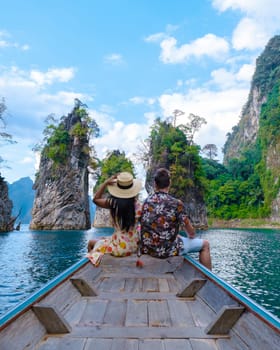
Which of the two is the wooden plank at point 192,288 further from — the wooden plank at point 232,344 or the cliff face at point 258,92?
the cliff face at point 258,92

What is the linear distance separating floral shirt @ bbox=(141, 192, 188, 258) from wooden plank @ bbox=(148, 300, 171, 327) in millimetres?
1123

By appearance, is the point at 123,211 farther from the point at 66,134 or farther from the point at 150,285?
the point at 66,134

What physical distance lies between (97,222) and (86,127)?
2745cm

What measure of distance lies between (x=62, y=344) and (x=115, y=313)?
73 centimetres

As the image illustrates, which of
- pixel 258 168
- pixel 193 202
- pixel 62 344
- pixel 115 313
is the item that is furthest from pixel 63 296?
pixel 258 168

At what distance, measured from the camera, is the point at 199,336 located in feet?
7.26

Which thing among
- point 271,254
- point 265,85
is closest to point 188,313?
point 271,254

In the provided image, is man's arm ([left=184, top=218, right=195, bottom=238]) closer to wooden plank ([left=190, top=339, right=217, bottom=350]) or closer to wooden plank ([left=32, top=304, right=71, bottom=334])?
wooden plank ([left=190, top=339, right=217, bottom=350])

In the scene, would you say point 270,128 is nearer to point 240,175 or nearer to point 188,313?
point 240,175

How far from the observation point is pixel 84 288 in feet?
10.8

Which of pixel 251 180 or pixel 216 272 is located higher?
pixel 251 180

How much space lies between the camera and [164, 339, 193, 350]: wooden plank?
2.03 m

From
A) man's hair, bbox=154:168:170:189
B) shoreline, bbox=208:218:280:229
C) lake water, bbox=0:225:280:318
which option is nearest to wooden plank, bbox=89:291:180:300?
man's hair, bbox=154:168:170:189

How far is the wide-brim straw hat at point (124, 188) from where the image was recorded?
4.12m
